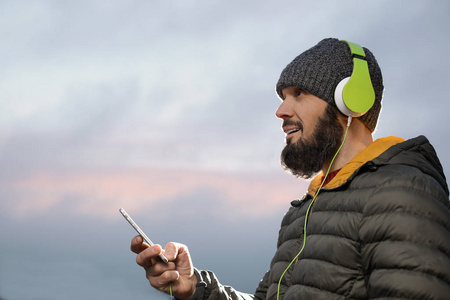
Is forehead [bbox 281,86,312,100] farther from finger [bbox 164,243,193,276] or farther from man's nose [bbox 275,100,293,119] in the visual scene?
finger [bbox 164,243,193,276]

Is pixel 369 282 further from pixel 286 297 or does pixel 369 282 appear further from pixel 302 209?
pixel 302 209

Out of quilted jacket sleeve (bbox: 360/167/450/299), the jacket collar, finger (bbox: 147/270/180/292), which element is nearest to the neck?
the jacket collar

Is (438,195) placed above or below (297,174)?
below

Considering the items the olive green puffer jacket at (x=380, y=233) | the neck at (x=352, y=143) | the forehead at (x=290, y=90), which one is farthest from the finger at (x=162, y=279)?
the forehead at (x=290, y=90)

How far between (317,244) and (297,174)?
69 centimetres

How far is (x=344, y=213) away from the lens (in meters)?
2.13

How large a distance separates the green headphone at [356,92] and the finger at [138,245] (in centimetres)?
133

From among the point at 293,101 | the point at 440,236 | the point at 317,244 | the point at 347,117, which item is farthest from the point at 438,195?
the point at 293,101

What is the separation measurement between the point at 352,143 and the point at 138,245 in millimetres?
1342

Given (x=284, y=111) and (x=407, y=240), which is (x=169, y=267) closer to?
(x=284, y=111)

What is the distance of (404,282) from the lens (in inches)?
71.2

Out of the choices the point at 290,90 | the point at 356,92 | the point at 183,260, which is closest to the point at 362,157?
→ the point at 356,92

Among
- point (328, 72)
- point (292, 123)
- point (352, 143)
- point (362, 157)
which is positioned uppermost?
point (328, 72)

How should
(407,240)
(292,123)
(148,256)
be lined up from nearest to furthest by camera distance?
1. (407,240)
2. (148,256)
3. (292,123)
